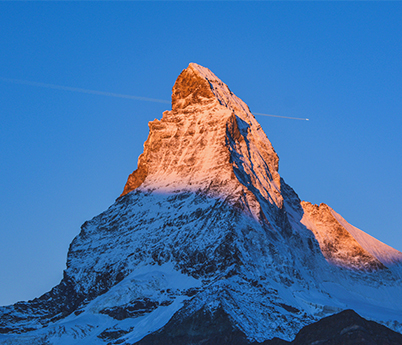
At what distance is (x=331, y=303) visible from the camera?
184m

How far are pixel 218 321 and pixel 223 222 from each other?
35.6 meters

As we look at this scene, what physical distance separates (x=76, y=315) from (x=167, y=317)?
24.6 metres

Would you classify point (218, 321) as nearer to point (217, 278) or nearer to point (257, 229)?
point (217, 278)

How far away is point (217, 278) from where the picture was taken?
584 feet

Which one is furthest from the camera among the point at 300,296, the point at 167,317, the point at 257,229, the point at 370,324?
the point at 257,229

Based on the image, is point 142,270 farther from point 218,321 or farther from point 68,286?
point 218,321

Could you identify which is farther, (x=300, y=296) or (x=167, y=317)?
(x=300, y=296)

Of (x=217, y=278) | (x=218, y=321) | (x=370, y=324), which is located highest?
(x=217, y=278)

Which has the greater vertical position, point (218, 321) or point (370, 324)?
point (218, 321)

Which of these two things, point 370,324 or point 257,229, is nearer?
point 370,324

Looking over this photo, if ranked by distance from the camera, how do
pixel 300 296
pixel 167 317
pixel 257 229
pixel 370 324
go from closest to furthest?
pixel 370 324 < pixel 167 317 < pixel 300 296 < pixel 257 229

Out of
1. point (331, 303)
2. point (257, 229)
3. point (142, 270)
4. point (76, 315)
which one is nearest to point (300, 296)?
point (331, 303)

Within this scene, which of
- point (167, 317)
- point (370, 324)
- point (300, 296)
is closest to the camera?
point (370, 324)

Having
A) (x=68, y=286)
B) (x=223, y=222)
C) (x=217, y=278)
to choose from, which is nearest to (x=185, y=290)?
(x=217, y=278)
